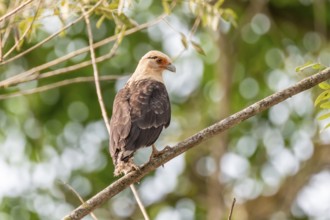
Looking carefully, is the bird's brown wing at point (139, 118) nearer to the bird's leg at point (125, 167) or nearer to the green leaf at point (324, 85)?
the bird's leg at point (125, 167)

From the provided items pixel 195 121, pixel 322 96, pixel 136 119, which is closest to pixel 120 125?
pixel 136 119

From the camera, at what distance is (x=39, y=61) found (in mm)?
12078

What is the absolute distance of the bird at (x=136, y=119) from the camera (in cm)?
599

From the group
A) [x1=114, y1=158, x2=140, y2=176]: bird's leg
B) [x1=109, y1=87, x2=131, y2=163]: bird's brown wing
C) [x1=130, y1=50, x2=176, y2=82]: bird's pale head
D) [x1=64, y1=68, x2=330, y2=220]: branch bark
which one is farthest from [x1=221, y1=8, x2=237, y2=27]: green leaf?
[x1=64, y1=68, x2=330, y2=220]: branch bark

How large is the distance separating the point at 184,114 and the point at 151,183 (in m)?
1.23

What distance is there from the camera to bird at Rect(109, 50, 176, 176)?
599cm

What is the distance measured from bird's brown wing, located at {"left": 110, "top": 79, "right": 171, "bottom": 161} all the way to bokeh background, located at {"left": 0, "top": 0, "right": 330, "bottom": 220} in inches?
177

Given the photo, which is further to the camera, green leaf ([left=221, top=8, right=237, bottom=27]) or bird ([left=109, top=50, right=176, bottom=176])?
green leaf ([left=221, top=8, right=237, bottom=27])

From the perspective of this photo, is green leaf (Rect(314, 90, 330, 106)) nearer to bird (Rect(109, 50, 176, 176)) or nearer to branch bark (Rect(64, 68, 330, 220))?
branch bark (Rect(64, 68, 330, 220))

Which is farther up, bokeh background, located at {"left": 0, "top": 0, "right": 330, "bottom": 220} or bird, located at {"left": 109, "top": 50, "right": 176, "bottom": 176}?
bokeh background, located at {"left": 0, "top": 0, "right": 330, "bottom": 220}

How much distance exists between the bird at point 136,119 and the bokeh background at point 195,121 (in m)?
4.42

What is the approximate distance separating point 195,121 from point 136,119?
6.42 m

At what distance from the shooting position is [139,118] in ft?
20.7

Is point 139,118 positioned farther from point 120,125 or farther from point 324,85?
point 324,85
